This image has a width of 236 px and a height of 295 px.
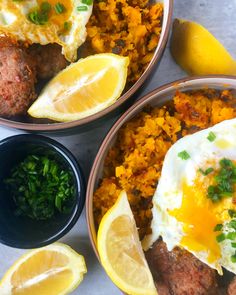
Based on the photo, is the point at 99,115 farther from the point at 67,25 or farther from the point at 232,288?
the point at 232,288

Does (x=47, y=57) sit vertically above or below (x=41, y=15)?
below

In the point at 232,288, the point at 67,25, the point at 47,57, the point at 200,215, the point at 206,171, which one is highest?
the point at 67,25

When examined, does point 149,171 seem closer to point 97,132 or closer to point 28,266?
point 97,132

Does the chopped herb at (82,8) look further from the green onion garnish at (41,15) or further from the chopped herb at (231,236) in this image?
the chopped herb at (231,236)

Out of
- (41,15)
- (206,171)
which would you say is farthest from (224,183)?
(41,15)

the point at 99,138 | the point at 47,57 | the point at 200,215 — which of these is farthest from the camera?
the point at 99,138

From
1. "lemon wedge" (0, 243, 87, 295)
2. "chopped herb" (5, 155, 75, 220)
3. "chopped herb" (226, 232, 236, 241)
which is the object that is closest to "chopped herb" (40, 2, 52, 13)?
"chopped herb" (5, 155, 75, 220)

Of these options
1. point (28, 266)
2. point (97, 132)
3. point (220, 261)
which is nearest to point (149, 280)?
point (220, 261)
